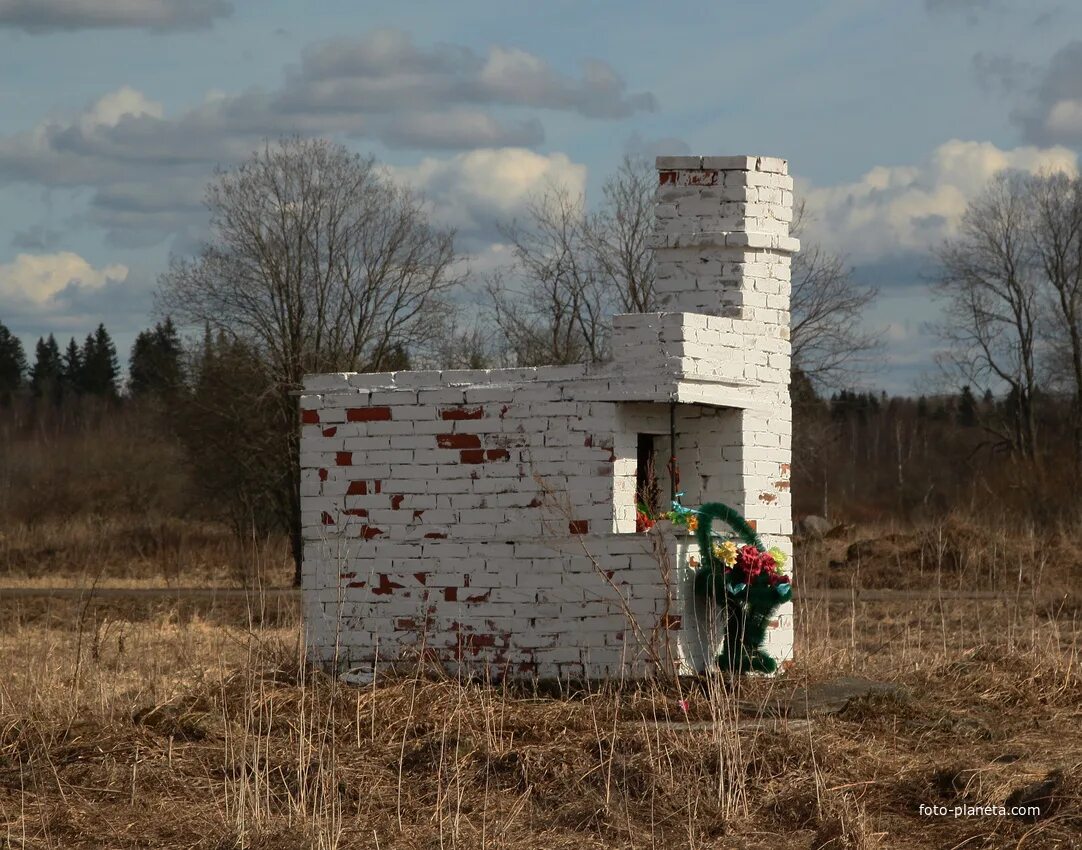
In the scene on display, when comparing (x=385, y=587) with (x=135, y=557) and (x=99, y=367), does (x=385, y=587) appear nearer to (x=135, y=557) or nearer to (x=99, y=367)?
(x=135, y=557)

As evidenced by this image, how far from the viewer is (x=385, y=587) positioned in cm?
1024

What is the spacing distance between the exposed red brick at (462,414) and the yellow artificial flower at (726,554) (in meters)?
1.86

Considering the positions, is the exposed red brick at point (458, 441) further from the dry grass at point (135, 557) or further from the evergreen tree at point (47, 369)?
the evergreen tree at point (47, 369)

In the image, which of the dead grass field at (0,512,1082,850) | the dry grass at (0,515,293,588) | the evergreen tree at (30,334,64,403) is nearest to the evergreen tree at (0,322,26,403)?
the evergreen tree at (30,334,64,403)

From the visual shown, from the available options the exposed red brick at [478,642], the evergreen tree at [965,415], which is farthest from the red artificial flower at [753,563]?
the evergreen tree at [965,415]

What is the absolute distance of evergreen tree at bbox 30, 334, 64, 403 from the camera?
8134 centimetres

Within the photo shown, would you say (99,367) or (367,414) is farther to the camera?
(99,367)

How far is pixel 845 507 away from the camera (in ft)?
139

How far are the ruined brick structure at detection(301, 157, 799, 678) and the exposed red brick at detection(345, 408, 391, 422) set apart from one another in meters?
0.01

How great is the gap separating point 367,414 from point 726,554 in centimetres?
275

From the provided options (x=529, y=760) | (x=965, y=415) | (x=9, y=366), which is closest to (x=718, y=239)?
(x=529, y=760)

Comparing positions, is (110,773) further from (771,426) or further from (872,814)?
(771,426)

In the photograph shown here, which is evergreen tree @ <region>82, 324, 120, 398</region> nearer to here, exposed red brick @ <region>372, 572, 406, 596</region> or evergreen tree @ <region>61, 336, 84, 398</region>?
evergreen tree @ <region>61, 336, 84, 398</region>

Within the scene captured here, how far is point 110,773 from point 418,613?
271 centimetres
